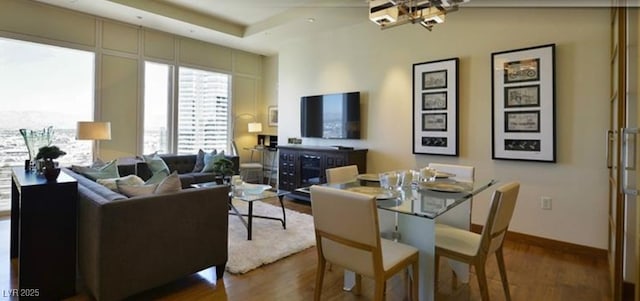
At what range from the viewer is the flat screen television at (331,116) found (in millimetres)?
5062

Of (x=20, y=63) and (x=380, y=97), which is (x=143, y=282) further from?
(x=20, y=63)

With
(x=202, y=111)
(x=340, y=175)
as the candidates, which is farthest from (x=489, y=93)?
(x=202, y=111)

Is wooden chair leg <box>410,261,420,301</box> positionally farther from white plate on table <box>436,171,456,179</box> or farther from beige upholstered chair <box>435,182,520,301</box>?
white plate on table <box>436,171,456,179</box>

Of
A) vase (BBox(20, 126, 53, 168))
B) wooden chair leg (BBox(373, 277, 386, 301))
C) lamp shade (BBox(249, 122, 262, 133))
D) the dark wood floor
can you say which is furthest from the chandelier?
lamp shade (BBox(249, 122, 262, 133))

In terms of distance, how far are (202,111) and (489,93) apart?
5.19 metres

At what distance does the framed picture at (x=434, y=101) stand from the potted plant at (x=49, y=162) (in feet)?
12.6

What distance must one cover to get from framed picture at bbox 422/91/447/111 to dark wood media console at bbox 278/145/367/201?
111cm

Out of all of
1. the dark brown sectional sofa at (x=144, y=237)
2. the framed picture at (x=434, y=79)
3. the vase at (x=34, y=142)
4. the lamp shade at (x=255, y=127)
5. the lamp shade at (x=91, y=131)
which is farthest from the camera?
the lamp shade at (x=255, y=127)

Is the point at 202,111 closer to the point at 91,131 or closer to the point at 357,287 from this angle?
the point at 91,131

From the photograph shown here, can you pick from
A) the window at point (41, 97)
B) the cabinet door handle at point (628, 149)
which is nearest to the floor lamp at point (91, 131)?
the window at point (41, 97)

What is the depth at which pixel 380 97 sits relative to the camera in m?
4.84

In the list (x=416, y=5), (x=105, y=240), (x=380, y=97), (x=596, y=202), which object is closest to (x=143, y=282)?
(x=105, y=240)

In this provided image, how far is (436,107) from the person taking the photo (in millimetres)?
4230

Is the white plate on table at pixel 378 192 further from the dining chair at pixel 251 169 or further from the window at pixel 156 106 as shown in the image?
the window at pixel 156 106
